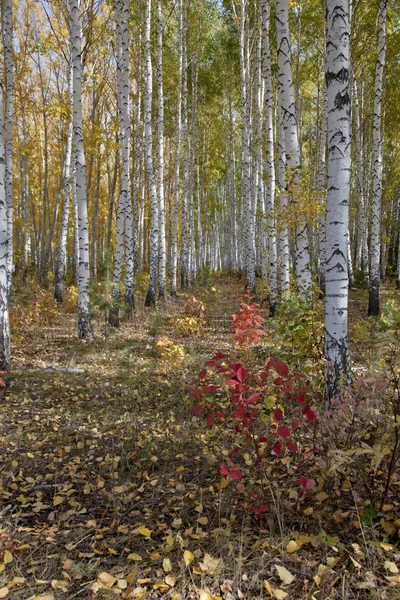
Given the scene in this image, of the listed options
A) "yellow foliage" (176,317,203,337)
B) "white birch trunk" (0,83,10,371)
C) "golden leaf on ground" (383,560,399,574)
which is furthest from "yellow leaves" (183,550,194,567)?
"yellow foliage" (176,317,203,337)

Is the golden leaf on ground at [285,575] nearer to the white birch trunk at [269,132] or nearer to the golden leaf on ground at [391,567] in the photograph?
the golden leaf on ground at [391,567]

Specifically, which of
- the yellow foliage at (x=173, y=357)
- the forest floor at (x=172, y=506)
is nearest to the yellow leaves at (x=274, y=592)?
the forest floor at (x=172, y=506)

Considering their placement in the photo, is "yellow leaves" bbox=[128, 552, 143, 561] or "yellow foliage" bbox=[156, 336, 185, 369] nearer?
"yellow leaves" bbox=[128, 552, 143, 561]

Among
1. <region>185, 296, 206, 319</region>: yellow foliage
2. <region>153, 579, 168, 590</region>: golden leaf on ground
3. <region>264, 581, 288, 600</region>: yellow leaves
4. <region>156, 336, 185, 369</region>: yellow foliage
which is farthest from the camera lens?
<region>185, 296, 206, 319</region>: yellow foliage

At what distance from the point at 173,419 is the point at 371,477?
217cm

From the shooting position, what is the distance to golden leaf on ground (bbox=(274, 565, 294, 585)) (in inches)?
76.0

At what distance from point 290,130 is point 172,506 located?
5047 mm

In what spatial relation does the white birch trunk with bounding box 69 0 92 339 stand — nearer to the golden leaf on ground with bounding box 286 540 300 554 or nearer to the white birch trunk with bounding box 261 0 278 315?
the white birch trunk with bounding box 261 0 278 315

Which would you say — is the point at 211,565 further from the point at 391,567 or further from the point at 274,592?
the point at 391,567

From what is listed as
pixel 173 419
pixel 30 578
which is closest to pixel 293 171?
pixel 173 419

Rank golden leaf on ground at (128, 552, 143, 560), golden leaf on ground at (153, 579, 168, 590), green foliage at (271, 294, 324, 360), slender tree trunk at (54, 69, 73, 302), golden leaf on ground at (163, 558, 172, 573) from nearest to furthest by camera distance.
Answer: golden leaf on ground at (153, 579, 168, 590), golden leaf on ground at (163, 558, 172, 573), golden leaf on ground at (128, 552, 143, 560), green foliage at (271, 294, 324, 360), slender tree trunk at (54, 69, 73, 302)

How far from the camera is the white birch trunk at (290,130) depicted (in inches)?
208

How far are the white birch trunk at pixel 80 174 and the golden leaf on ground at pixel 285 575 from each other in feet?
19.0

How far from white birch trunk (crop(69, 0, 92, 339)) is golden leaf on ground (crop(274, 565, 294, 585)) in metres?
5.80
